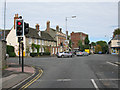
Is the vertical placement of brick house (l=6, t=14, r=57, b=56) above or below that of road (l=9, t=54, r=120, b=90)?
above

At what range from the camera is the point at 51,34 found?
225 feet

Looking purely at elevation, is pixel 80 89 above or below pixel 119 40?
below

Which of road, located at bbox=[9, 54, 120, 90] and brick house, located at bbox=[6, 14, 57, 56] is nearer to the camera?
road, located at bbox=[9, 54, 120, 90]

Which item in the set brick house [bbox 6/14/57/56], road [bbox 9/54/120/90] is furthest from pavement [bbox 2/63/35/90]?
brick house [bbox 6/14/57/56]

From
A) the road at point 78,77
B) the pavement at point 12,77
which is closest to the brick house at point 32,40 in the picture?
the road at point 78,77

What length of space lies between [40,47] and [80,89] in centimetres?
4748

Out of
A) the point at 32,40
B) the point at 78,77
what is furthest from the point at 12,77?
the point at 32,40

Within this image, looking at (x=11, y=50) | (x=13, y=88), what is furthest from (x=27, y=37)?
(x=13, y=88)

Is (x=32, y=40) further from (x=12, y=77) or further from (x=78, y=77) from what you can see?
(x=78, y=77)

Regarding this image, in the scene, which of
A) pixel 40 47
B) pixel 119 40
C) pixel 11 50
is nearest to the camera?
pixel 11 50

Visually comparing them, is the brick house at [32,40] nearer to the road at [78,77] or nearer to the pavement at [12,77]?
the road at [78,77]

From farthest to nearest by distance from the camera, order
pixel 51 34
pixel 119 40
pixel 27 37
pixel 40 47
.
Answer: pixel 119 40, pixel 51 34, pixel 40 47, pixel 27 37

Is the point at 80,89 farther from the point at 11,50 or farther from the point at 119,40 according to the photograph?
the point at 119,40

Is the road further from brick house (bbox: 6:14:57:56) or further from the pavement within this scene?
brick house (bbox: 6:14:57:56)
